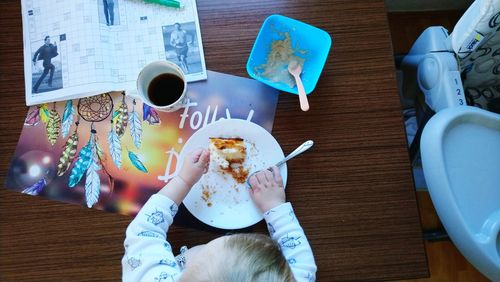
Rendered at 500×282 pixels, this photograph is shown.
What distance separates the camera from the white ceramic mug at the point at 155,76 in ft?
2.15

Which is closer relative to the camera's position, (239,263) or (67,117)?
(239,263)

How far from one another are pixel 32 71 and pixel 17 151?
16cm

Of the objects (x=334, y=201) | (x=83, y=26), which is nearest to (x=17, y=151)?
(x=83, y=26)

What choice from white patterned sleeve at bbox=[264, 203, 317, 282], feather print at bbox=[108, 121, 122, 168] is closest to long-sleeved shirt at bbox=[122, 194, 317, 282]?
white patterned sleeve at bbox=[264, 203, 317, 282]

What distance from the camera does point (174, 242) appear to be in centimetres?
67

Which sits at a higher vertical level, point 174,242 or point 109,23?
point 109,23

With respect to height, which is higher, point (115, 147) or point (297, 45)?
point (297, 45)

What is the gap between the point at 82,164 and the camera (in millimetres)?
704

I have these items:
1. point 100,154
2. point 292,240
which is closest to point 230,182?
point 292,240

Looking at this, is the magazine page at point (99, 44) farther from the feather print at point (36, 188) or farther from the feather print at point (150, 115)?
the feather print at point (36, 188)

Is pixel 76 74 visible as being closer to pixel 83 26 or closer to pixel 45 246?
pixel 83 26

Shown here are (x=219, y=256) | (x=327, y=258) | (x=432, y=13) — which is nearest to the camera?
(x=219, y=256)

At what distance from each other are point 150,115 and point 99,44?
6.9 inches

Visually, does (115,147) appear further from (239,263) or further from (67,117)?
(239,263)
